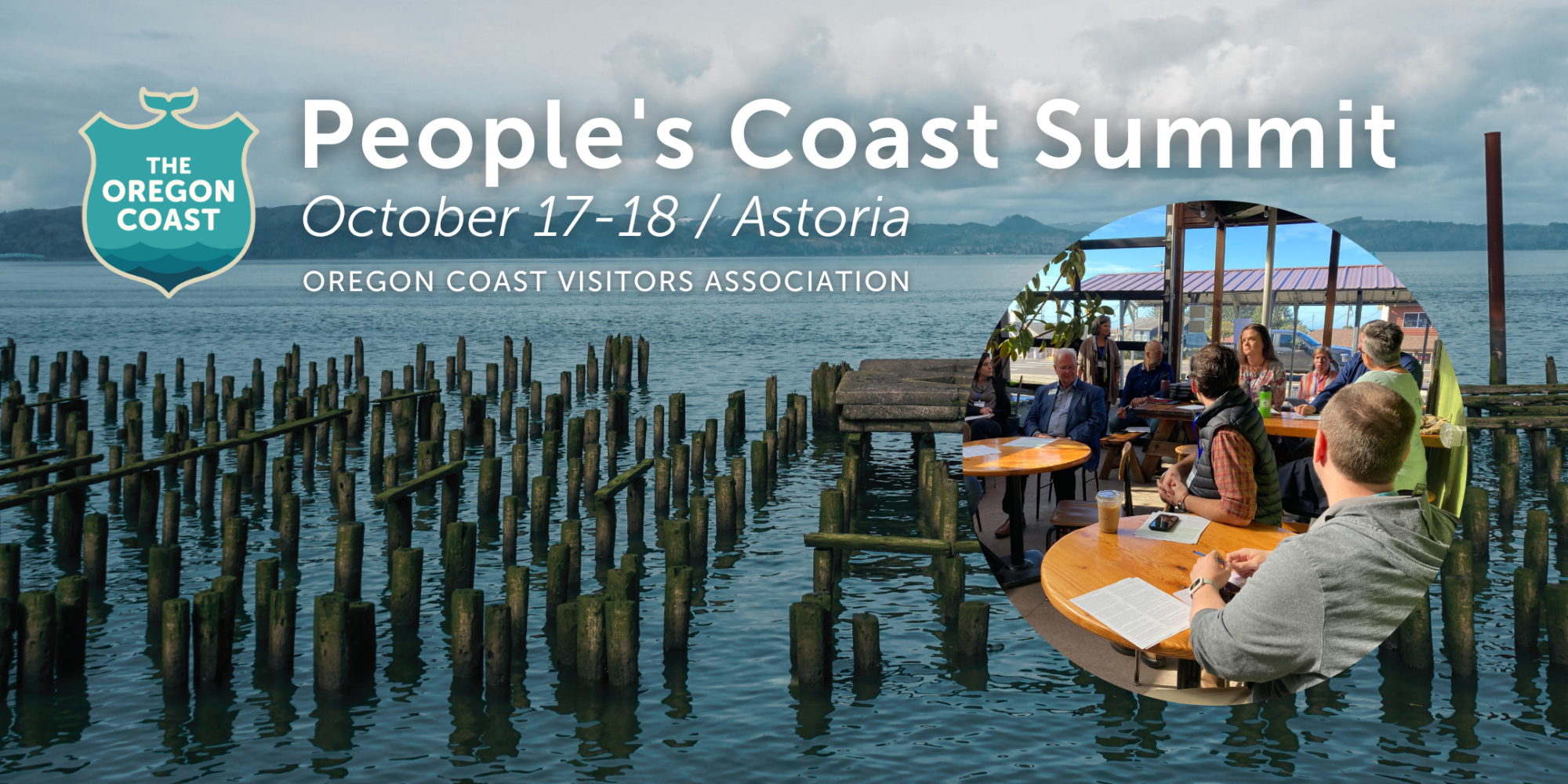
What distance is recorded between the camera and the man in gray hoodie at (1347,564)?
2381 mm

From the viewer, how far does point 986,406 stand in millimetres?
3086

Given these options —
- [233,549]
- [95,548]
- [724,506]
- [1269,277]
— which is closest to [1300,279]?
[1269,277]

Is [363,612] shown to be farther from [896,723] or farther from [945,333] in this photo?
[945,333]

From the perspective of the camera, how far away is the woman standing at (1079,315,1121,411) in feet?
9.71

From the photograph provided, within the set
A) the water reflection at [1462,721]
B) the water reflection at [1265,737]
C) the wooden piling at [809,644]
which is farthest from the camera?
the wooden piling at [809,644]

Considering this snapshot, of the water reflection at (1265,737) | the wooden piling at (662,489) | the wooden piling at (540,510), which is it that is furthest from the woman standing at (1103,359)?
the wooden piling at (662,489)

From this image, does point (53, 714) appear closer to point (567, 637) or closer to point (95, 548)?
point (95, 548)

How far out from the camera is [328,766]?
801cm

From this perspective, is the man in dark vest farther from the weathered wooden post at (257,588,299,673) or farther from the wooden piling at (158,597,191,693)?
the wooden piling at (158,597,191,693)

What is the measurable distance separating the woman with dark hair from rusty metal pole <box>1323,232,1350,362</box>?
0.80 m

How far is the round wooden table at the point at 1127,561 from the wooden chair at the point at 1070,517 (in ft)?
0.06

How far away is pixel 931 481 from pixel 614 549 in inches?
280

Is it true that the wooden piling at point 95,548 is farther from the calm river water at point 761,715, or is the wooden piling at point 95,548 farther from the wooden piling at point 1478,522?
the wooden piling at point 1478,522


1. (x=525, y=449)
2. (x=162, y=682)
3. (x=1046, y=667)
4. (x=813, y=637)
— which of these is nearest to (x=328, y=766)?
(x=162, y=682)
